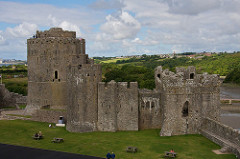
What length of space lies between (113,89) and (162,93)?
4.78 m

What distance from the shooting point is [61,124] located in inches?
1238

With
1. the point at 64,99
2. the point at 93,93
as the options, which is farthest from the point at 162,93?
the point at 64,99

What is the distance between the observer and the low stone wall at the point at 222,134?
21.1 metres

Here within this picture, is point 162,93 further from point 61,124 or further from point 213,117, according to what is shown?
point 61,124

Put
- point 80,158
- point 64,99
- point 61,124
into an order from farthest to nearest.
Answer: point 64,99 < point 61,124 < point 80,158

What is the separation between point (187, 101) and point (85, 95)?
32.2ft

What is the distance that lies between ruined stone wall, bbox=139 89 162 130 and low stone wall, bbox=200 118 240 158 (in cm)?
455

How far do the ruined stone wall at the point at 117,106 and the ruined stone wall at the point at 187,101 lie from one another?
326cm

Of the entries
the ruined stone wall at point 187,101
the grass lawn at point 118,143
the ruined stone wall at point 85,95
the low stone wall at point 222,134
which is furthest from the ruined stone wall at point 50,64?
the low stone wall at point 222,134

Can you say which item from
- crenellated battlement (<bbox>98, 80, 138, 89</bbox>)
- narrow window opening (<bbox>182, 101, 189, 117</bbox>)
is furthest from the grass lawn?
crenellated battlement (<bbox>98, 80, 138, 89</bbox>)

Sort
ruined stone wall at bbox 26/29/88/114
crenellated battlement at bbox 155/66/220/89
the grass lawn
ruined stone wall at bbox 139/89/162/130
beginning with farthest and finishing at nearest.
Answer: ruined stone wall at bbox 26/29/88/114
ruined stone wall at bbox 139/89/162/130
crenellated battlement at bbox 155/66/220/89
the grass lawn

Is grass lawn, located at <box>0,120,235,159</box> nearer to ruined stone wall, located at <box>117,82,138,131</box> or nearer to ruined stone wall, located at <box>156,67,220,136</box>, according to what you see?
ruined stone wall, located at <box>117,82,138,131</box>

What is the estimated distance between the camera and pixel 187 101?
26234 mm

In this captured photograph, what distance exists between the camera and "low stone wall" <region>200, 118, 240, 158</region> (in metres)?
21.1
